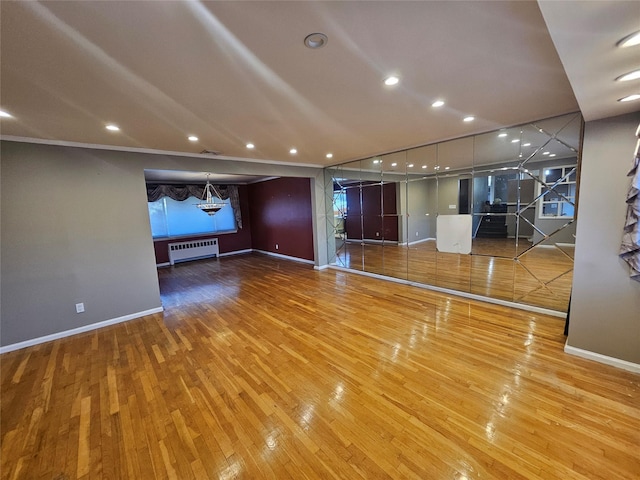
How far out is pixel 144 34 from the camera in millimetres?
1382

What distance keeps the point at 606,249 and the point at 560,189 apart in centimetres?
135

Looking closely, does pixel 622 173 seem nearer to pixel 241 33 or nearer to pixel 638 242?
pixel 638 242

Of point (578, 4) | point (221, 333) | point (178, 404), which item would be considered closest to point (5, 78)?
point (178, 404)

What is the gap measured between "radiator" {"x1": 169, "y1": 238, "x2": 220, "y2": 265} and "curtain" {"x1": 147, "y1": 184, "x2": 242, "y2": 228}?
1.21 metres

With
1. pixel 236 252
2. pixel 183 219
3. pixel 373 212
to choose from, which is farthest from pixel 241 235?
pixel 373 212

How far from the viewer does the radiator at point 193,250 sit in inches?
310

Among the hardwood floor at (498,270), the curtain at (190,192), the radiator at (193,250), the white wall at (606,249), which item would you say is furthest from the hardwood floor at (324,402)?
the curtain at (190,192)

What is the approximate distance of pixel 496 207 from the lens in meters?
3.92

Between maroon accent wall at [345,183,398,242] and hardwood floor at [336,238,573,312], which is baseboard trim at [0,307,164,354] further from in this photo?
maroon accent wall at [345,183,398,242]

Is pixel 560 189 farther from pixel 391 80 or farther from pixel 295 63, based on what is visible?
pixel 295 63

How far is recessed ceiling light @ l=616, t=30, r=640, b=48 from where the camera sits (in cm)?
115

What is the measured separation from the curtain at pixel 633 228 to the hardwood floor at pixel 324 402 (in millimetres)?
1015

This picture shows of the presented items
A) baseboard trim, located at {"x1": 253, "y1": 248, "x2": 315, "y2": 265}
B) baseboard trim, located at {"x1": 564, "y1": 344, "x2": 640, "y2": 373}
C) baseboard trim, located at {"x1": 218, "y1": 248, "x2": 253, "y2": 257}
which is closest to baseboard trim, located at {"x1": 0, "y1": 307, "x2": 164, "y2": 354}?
baseboard trim, located at {"x1": 253, "y1": 248, "x2": 315, "y2": 265}

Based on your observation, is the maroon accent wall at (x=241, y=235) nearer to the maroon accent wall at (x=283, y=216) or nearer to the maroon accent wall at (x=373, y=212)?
the maroon accent wall at (x=283, y=216)
